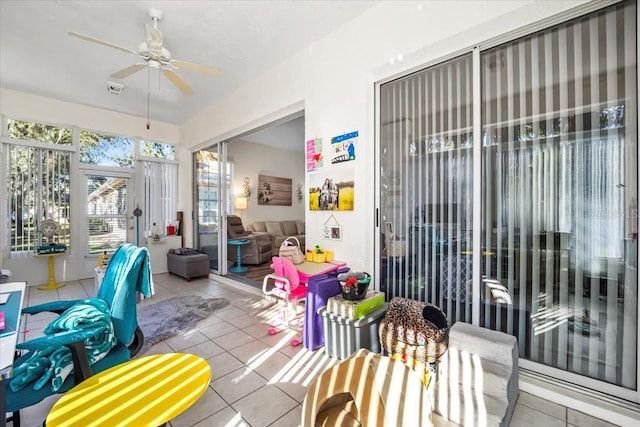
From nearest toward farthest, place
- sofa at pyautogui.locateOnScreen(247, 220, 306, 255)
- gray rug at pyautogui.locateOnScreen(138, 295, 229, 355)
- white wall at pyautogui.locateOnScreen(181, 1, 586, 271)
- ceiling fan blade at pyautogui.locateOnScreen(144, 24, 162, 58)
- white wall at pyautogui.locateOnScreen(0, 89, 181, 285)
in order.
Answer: white wall at pyautogui.locateOnScreen(181, 1, 586, 271) < ceiling fan blade at pyautogui.locateOnScreen(144, 24, 162, 58) < gray rug at pyautogui.locateOnScreen(138, 295, 229, 355) < white wall at pyautogui.locateOnScreen(0, 89, 181, 285) < sofa at pyautogui.locateOnScreen(247, 220, 306, 255)

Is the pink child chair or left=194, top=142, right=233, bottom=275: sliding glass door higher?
left=194, top=142, right=233, bottom=275: sliding glass door

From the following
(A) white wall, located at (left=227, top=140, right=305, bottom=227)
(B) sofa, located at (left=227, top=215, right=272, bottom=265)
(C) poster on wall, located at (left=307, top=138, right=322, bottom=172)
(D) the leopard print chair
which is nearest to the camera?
(D) the leopard print chair

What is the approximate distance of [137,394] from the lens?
1.18m

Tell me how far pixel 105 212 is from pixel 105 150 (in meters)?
1.17

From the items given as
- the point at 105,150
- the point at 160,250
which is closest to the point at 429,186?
the point at 160,250

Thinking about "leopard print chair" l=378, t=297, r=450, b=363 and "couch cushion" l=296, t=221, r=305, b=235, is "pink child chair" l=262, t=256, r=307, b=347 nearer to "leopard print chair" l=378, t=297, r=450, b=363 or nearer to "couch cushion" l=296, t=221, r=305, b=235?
"leopard print chair" l=378, t=297, r=450, b=363

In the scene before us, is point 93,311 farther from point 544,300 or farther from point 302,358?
point 544,300

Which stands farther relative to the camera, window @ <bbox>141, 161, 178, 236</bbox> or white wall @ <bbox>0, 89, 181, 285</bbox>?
window @ <bbox>141, 161, 178, 236</bbox>

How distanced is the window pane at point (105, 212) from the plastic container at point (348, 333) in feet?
16.2

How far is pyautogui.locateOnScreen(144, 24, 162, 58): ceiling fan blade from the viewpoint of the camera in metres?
2.48

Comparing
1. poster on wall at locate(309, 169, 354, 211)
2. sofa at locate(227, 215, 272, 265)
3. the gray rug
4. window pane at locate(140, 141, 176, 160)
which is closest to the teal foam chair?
the gray rug

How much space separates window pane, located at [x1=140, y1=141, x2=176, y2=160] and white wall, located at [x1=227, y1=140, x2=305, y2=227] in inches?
50.0

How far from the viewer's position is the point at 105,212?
203 inches

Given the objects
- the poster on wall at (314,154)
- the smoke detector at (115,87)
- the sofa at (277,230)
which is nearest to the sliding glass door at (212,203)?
the sofa at (277,230)
